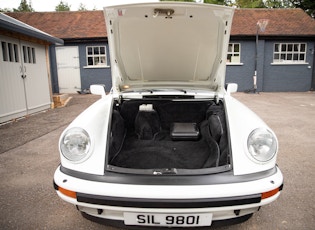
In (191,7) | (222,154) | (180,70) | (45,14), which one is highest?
(45,14)

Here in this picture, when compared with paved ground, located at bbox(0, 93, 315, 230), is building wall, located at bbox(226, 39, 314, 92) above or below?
above

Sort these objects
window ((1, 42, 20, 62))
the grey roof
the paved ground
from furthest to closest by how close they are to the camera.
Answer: window ((1, 42, 20, 62))
the grey roof
the paved ground

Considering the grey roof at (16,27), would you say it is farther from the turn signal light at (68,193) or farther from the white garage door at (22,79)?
the turn signal light at (68,193)

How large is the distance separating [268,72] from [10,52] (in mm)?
12696

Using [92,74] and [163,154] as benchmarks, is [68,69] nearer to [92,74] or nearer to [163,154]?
[92,74]

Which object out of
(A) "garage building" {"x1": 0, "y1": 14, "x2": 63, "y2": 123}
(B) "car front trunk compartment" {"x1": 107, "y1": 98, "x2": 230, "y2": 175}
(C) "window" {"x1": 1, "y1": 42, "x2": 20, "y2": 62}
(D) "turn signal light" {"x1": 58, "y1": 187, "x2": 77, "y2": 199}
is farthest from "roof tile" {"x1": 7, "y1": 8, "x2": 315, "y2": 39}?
(D) "turn signal light" {"x1": 58, "y1": 187, "x2": 77, "y2": 199}

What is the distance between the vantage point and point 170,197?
1.52 metres

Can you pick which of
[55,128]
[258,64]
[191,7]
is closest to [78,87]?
[55,128]

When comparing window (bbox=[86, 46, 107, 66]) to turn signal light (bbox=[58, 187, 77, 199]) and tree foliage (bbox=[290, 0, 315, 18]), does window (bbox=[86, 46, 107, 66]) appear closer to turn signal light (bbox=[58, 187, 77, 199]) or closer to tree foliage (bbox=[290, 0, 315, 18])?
turn signal light (bbox=[58, 187, 77, 199])

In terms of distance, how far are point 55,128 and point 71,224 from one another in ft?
12.8

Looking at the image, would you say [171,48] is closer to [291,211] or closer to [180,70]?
[180,70]

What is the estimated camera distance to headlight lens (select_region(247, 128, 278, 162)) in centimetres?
175

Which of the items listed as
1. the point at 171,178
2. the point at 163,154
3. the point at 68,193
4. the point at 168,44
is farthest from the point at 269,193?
the point at 168,44

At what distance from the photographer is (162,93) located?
2.61m
